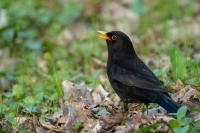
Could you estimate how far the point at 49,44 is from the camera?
11.5 meters

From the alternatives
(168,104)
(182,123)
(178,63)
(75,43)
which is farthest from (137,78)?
(75,43)

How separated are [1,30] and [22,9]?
42.4 inches

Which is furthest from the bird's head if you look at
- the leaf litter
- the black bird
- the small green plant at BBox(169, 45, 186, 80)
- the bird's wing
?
the small green plant at BBox(169, 45, 186, 80)

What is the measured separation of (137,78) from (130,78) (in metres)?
0.08

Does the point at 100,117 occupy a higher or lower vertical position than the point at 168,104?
lower

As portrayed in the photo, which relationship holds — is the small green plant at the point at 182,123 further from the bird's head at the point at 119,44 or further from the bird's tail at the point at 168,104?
the bird's head at the point at 119,44

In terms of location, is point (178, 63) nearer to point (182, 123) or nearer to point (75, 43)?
point (182, 123)

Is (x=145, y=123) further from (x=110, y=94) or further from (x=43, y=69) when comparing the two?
(x=43, y=69)

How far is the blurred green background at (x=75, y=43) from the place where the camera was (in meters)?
8.34

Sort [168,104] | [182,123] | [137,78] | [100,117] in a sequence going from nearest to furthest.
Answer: [182,123], [168,104], [100,117], [137,78]

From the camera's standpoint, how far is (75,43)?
1177 cm

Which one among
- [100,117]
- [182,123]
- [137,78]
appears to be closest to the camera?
[182,123]

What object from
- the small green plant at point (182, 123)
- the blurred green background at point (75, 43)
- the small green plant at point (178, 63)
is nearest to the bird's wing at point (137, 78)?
the small green plant at point (182, 123)

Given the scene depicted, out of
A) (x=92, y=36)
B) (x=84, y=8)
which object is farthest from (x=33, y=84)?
(x=84, y=8)
